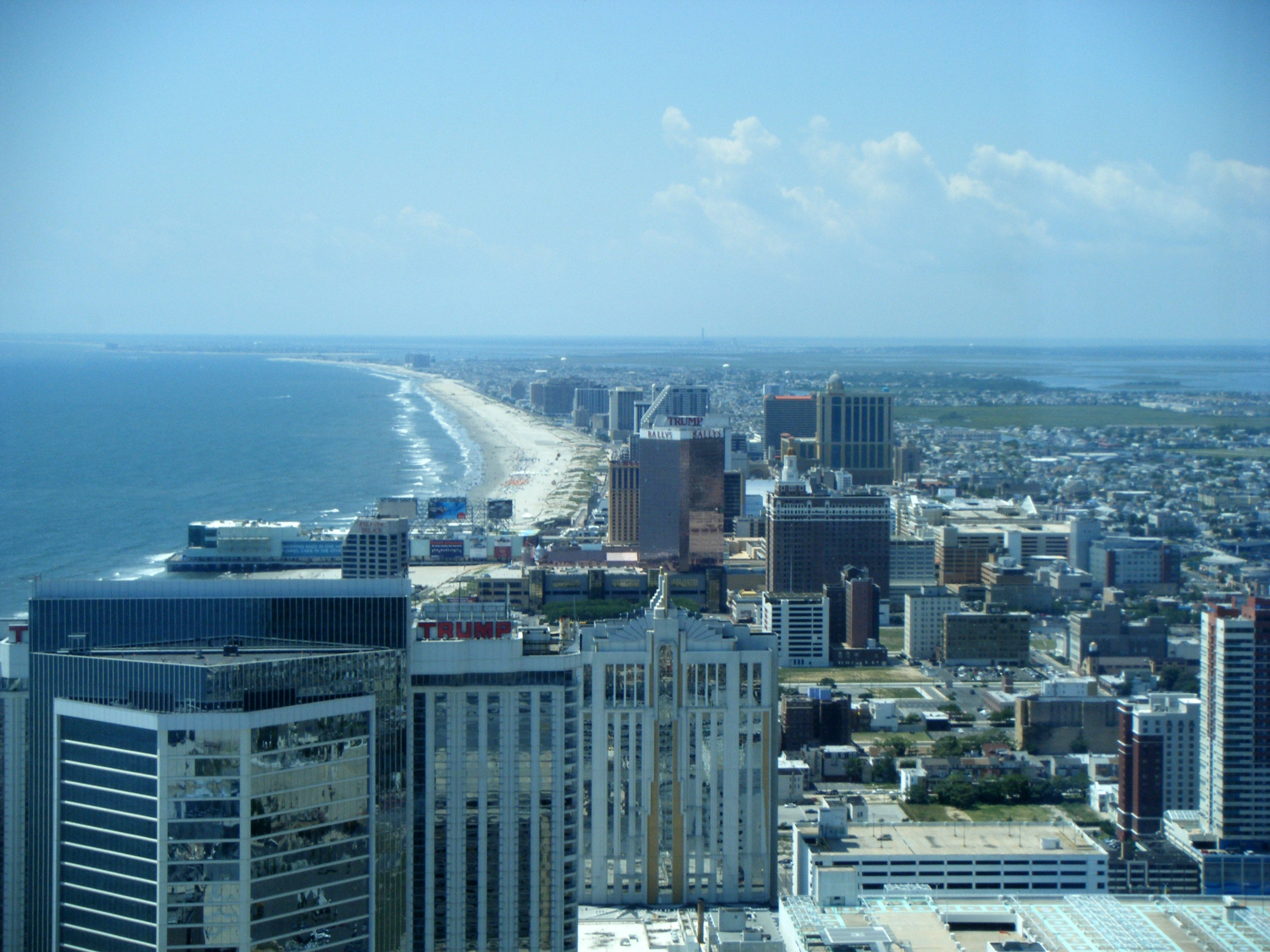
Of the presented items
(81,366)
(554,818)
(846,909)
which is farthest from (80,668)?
(81,366)

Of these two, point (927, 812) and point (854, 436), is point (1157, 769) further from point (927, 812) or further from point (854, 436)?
point (854, 436)

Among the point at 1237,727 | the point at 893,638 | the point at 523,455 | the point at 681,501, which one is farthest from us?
the point at 523,455

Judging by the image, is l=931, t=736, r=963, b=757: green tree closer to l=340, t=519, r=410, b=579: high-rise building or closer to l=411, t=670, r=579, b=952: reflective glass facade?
l=411, t=670, r=579, b=952: reflective glass facade

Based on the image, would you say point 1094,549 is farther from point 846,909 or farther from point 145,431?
point 145,431

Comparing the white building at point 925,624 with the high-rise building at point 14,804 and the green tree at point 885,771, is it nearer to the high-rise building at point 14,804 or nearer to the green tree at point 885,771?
the green tree at point 885,771

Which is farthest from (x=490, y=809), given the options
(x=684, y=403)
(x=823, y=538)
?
(x=684, y=403)

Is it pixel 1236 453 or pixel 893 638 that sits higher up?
pixel 1236 453

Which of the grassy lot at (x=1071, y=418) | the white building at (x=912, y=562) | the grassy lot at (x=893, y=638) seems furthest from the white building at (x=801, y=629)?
A: the grassy lot at (x=1071, y=418)
